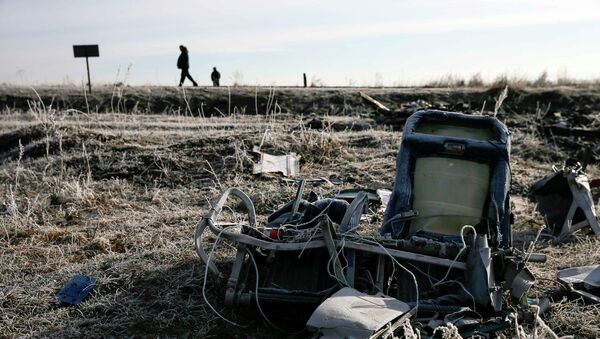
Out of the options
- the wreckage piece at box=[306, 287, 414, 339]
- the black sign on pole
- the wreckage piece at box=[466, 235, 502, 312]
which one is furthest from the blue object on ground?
the black sign on pole

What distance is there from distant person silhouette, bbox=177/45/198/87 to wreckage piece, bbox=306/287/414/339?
1616 cm

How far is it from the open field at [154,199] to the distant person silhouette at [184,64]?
18.2 ft

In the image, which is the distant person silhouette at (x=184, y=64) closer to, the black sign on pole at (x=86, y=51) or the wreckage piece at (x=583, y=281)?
the black sign on pole at (x=86, y=51)

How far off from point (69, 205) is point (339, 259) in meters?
3.69

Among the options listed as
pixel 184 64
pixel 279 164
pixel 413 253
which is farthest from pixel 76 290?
pixel 184 64

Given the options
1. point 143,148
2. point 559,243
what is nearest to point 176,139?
point 143,148

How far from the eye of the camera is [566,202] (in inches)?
221

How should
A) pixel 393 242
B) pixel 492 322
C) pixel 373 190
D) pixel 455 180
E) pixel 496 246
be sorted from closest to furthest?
pixel 492 322 → pixel 393 242 → pixel 496 246 → pixel 455 180 → pixel 373 190

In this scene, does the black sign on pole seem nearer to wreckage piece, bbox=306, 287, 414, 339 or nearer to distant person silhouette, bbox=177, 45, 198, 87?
distant person silhouette, bbox=177, 45, 198, 87

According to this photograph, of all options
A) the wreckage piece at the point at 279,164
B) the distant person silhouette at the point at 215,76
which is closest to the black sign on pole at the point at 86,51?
the distant person silhouette at the point at 215,76

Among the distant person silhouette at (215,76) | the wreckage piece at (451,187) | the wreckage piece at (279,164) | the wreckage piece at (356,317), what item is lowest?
the wreckage piece at (356,317)

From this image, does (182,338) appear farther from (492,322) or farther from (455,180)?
(455,180)

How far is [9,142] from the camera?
33.9ft

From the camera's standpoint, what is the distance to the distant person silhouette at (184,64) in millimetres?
18641
